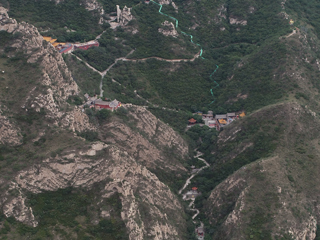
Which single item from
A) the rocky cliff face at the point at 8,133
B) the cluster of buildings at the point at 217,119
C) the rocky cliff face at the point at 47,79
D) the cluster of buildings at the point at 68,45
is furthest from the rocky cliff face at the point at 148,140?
the cluster of buildings at the point at 68,45

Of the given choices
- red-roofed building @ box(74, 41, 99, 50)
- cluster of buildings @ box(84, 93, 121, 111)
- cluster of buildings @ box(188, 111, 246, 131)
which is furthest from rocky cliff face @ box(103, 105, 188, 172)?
red-roofed building @ box(74, 41, 99, 50)

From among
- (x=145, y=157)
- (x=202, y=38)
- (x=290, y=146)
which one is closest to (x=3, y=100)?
(x=145, y=157)

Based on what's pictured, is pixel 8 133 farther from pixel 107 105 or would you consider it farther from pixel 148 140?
pixel 148 140

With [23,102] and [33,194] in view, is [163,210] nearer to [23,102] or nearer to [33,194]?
[33,194]

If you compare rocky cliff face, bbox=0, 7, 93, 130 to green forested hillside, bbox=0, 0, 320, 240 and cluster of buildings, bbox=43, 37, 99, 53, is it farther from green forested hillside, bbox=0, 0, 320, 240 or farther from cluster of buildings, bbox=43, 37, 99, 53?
cluster of buildings, bbox=43, 37, 99, 53

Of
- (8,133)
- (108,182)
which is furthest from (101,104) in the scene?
(108,182)
